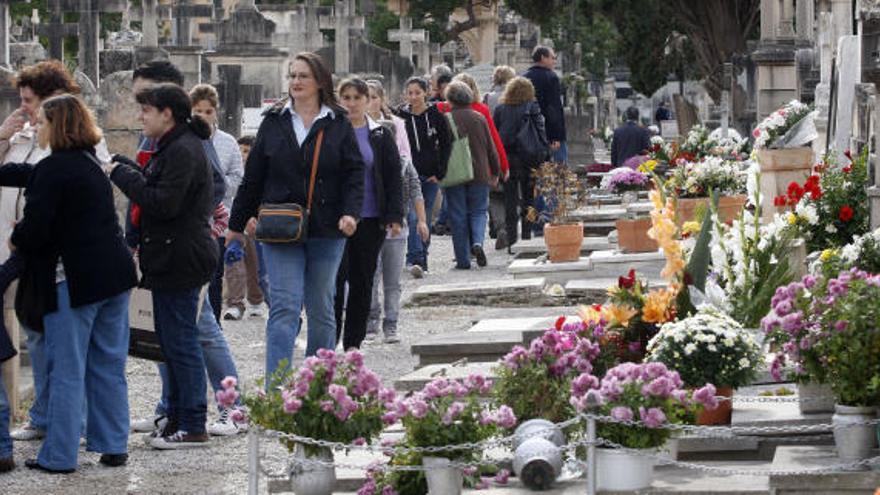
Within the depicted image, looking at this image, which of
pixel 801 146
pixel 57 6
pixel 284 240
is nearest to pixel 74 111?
pixel 284 240

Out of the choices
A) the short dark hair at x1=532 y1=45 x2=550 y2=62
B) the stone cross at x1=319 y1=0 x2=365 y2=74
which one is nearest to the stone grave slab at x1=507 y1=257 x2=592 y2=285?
the short dark hair at x1=532 y1=45 x2=550 y2=62

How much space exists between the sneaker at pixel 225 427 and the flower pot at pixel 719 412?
2.57 metres

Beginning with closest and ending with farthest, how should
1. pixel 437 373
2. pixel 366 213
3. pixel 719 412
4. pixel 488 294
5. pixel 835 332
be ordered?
pixel 835 332 < pixel 719 412 < pixel 437 373 < pixel 366 213 < pixel 488 294

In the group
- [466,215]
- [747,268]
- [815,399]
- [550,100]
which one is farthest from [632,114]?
[815,399]

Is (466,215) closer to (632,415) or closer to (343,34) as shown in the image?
(632,415)

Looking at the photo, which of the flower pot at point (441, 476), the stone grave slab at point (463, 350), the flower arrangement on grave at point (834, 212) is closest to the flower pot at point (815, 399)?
the flower pot at point (441, 476)

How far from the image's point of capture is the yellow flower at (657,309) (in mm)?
10000

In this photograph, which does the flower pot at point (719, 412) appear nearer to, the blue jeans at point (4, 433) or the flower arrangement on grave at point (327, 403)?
the flower arrangement on grave at point (327, 403)

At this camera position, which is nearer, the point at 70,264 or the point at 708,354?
the point at 708,354

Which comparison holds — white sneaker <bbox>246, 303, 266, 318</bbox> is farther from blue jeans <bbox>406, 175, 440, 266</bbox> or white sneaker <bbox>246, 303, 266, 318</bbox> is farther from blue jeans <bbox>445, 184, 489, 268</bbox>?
blue jeans <bbox>445, 184, 489, 268</bbox>

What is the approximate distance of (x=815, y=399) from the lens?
9453mm

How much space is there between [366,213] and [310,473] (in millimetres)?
4245

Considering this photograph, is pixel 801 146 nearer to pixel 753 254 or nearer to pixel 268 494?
pixel 753 254

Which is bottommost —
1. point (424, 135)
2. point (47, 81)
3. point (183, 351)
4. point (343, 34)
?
point (183, 351)
